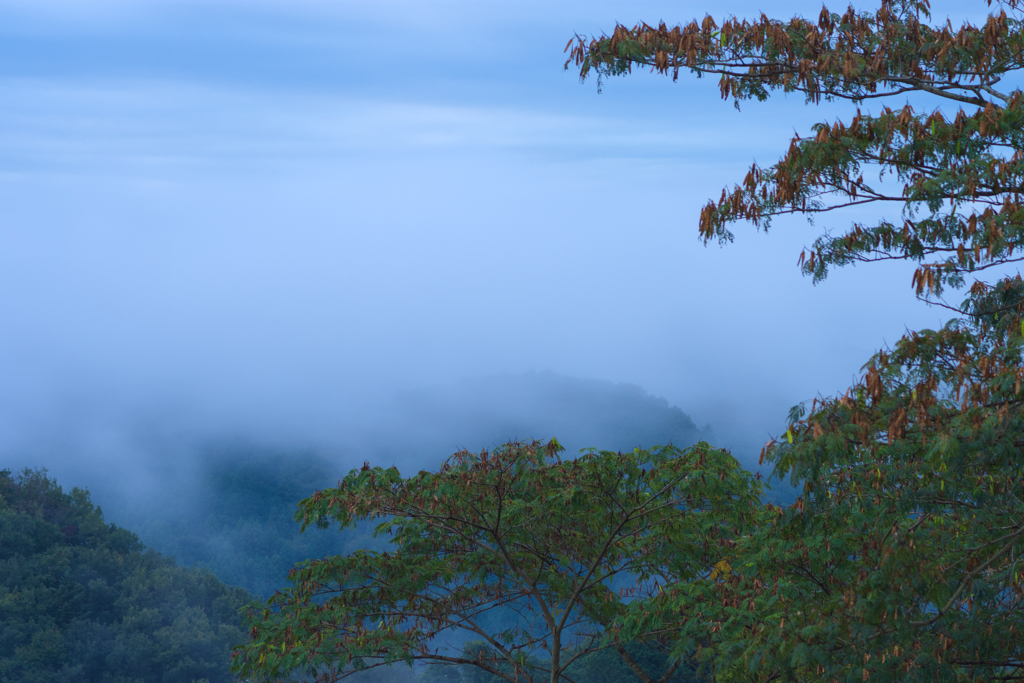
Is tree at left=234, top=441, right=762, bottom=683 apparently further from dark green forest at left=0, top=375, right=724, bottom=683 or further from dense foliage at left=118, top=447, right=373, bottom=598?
dense foliage at left=118, top=447, right=373, bottom=598

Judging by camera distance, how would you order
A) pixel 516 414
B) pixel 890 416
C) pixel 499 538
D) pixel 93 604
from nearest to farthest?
pixel 890 416 < pixel 499 538 < pixel 93 604 < pixel 516 414

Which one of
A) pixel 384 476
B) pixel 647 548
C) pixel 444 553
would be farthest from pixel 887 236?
pixel 444 553

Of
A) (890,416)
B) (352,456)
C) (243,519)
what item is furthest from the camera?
(352,456)

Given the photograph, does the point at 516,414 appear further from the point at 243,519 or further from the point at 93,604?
the point at 93,604

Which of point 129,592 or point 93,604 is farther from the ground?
point 129,592

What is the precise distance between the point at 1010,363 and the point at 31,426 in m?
128

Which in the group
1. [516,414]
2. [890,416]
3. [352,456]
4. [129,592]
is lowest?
[890,416]

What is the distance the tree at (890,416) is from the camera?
19.6 feet

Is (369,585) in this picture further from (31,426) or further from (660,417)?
(31,426)

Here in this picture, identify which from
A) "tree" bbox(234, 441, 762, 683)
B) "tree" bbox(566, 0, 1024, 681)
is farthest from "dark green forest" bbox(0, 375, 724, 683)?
"tree" bbox(566, 0, 1024, 681)

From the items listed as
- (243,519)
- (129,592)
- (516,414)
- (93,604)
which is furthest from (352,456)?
(93,604)

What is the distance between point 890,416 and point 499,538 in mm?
5692

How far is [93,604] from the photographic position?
36.5m

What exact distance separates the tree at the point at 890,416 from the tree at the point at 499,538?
6.39ft
